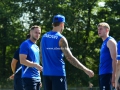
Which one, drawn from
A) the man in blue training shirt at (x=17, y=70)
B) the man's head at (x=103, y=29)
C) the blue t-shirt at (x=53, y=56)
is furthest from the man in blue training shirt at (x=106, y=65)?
the man in blue training shirt at (x=17, y=70)

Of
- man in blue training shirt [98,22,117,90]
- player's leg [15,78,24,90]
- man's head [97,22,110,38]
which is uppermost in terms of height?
man's head [97,22,110,38]

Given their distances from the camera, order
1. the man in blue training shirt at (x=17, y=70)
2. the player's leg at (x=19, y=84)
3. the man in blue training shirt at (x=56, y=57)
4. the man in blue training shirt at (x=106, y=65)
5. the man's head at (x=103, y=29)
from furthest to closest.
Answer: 1. the player's leg at (x=19, y=84)
2. the man in blue training shirt at (x=17, y=70)
3. the man's head at (x=103, y=29)
4. the man in blue training shirt at (x=106, y=65)
5. the man in blue training shirt at (x=56, y=57)

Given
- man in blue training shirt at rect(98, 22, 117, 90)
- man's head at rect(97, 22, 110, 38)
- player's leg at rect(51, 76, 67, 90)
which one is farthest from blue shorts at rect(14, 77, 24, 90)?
player's leg at rect(51, 76, 67, 90)

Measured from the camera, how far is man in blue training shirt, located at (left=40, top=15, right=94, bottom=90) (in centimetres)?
714

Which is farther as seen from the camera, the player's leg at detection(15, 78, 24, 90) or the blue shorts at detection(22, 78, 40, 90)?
the player's leg at detection(15, 78, 24, 90)

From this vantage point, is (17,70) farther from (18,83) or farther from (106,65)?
(106,65)

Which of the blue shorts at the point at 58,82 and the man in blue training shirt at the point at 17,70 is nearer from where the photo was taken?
the blue shorts at the point at 58,82

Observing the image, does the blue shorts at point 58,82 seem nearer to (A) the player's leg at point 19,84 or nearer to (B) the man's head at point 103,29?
(B) the man's head at point 103,29

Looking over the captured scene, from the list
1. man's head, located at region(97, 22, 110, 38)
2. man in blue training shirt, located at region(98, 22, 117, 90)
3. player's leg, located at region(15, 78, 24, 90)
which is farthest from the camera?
player's leg, located at region(15, 78, 24, 90)

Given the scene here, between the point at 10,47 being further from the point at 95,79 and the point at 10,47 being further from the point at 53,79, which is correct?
the point at 53,79

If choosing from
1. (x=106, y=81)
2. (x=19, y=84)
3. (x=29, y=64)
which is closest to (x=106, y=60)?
(x=106, y=81)

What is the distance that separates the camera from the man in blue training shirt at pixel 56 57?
23.4ft

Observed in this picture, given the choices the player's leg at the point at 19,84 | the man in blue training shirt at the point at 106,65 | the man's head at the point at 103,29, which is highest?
the man's head at the point at 103,29

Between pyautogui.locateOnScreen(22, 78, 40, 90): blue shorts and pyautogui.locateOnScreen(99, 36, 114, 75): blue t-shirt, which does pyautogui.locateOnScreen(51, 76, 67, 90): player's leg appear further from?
pyautogui.locateOnScreen(99, 36, 114, 75): blue t-shirt
